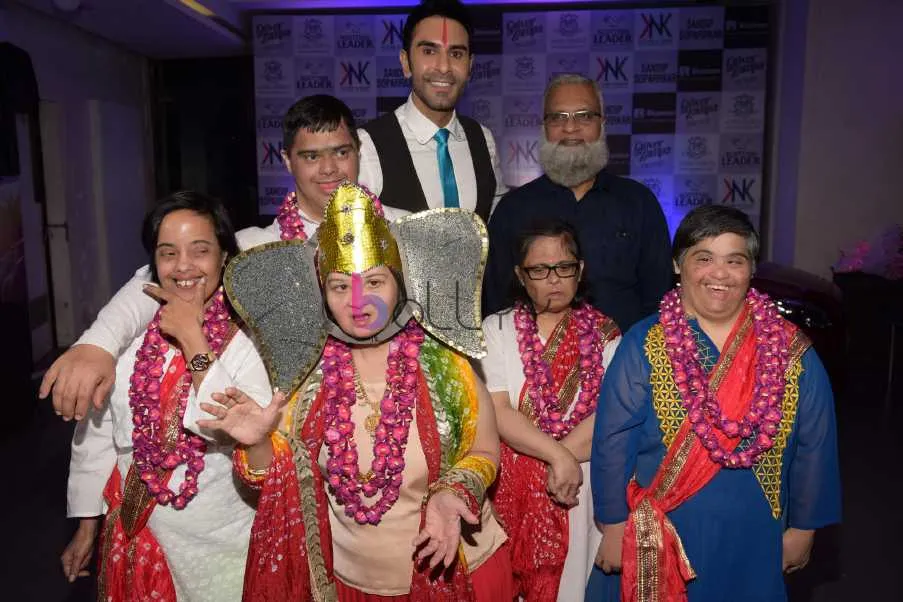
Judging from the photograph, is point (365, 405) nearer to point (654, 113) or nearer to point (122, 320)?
point (122, 320)

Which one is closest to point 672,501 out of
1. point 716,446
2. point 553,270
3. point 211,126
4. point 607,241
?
point 716,446

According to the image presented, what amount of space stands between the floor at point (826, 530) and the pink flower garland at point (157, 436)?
1339 millimetres

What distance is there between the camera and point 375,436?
5.38ft

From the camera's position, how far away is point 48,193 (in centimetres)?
674

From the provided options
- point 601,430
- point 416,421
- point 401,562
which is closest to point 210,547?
point 401,562

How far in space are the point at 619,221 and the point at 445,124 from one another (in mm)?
719

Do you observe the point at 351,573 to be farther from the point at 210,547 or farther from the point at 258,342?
the point at 258,342

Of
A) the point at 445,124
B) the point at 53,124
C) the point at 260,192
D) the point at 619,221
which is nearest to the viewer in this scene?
the point at 619,221

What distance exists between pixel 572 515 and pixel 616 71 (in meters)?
5.83

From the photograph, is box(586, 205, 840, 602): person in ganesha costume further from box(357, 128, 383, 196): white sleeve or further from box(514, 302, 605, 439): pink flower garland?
box(357, 128, 383, 196): white sleeve

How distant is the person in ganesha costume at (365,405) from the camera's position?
1568mm

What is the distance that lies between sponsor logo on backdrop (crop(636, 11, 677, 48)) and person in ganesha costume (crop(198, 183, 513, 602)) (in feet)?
20.1

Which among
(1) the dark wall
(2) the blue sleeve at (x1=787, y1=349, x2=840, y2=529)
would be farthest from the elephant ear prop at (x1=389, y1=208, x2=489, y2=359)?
(1) the dark wall

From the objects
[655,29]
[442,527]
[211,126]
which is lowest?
[442,527]
